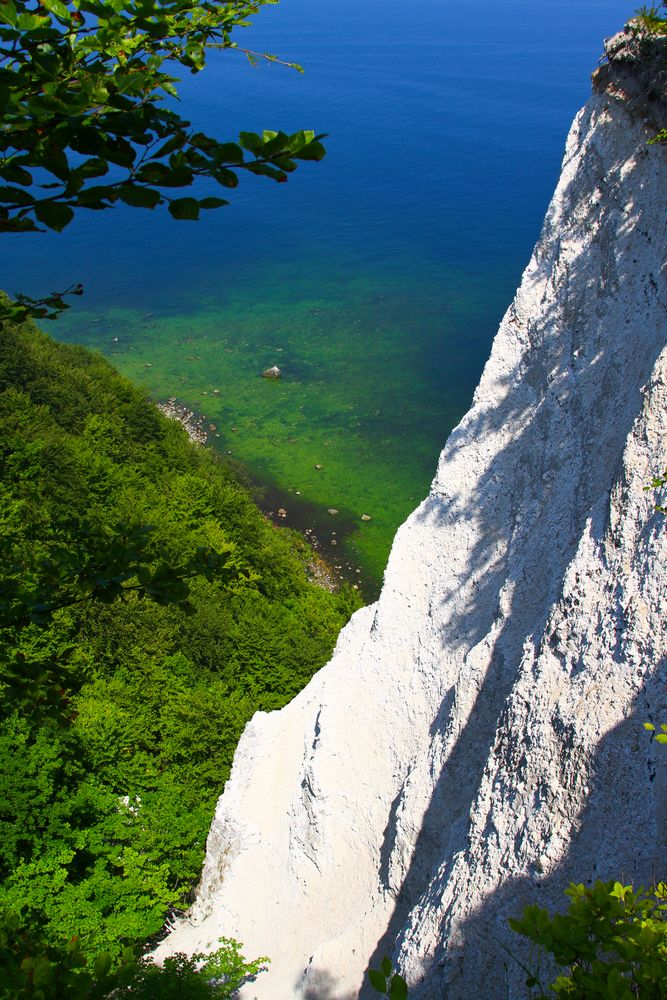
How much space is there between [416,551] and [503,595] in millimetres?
Answer: 4026

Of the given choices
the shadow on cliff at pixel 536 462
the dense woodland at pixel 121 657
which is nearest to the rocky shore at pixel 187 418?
the dense woodland at pixel 121 657

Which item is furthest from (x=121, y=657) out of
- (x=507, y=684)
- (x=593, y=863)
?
(x=593, y=863)

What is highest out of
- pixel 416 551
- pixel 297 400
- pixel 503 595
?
pixel 503 595

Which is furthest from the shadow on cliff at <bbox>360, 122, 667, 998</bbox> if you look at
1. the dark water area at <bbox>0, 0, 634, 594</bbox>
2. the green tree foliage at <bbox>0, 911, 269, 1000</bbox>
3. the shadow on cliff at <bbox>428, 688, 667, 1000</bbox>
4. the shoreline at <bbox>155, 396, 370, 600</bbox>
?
the dark water area at <bbox>0, 0, 634, 594</bbox>

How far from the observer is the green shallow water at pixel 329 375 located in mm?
34906

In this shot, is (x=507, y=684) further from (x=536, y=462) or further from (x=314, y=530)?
(x=314, y=530)

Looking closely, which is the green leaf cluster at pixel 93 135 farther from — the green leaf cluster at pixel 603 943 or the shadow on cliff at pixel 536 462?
the shadow on cliff at pixel 536 462

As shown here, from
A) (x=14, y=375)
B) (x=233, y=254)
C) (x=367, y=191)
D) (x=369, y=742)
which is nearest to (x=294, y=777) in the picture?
(x=369, y=742)

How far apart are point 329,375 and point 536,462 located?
110 feet

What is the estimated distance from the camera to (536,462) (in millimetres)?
11891

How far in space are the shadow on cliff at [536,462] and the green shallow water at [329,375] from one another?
16372 mm

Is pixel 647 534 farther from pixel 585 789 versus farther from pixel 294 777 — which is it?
pixel 294 777

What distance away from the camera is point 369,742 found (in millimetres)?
13266

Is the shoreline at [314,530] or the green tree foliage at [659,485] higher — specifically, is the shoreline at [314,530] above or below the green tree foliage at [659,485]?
below
